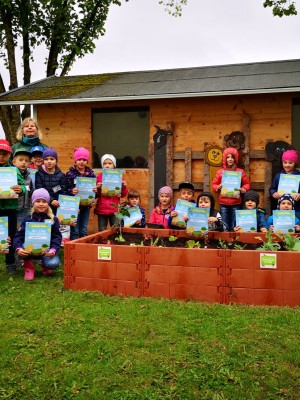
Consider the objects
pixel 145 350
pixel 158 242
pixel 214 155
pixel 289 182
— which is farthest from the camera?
pixel 214 155

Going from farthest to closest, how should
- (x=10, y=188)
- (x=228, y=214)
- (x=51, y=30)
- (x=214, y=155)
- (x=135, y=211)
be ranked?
(x=51, y=30), (x=214, y=155), (x=228, y=214), (x=135, y=211), (x=10, y=188)

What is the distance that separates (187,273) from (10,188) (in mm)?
2461

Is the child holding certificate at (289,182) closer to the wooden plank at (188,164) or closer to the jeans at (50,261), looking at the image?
the wooden plank at (188,164)

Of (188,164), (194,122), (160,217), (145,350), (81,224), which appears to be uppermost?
(194,122)

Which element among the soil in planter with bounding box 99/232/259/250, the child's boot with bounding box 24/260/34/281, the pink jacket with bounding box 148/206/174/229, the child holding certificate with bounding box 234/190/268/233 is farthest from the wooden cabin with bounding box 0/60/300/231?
the child's boot with bounding box 24/260/34/281

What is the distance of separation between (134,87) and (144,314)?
5650 millimetres

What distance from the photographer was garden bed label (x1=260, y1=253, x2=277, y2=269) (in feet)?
13.7

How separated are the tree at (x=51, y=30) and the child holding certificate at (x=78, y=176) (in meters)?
9.71

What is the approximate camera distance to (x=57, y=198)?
21.1 ft

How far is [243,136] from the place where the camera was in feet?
25.2

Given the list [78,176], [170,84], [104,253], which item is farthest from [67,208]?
[170,84]

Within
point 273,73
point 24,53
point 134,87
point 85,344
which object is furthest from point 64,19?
point 85,344

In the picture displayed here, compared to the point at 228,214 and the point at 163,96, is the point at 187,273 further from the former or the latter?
the point at 163,96

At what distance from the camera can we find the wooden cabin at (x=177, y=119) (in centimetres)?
757
